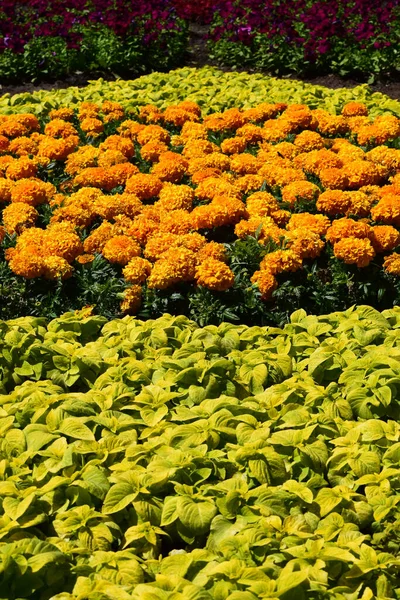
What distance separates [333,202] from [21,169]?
2207mm

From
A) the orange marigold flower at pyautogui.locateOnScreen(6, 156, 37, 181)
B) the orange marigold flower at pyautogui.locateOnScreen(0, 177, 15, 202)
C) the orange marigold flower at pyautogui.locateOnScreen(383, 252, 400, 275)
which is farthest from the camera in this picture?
the orange marigold flower at pyautogui.locateOnScreen(6, 156, 37, 181)

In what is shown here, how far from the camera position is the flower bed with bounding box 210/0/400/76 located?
31.5ft

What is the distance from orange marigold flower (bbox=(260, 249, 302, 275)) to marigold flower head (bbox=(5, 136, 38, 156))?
7.86 ft

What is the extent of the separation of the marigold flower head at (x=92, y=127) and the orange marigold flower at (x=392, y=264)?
8.91 ft

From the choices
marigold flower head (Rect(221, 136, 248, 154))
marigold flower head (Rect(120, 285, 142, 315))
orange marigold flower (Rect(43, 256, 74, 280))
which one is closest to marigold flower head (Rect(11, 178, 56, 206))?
orange marigold flower (Rect(43, 256, 74, 280))

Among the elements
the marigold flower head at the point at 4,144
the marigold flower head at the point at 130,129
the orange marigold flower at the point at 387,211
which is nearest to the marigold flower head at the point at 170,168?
the marigold flower head at the point at 130,129

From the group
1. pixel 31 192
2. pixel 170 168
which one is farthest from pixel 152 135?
pixel 31 192

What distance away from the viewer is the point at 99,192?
17.8ft

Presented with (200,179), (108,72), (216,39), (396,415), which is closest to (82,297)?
(200,179)

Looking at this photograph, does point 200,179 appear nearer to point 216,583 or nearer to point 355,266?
point 355,266

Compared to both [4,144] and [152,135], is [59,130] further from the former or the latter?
[152,135]

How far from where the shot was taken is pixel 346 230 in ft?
15.7

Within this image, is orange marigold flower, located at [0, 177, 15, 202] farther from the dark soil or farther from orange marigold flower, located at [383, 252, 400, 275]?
the dark soil

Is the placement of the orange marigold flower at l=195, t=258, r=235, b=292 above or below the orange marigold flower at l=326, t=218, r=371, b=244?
below
